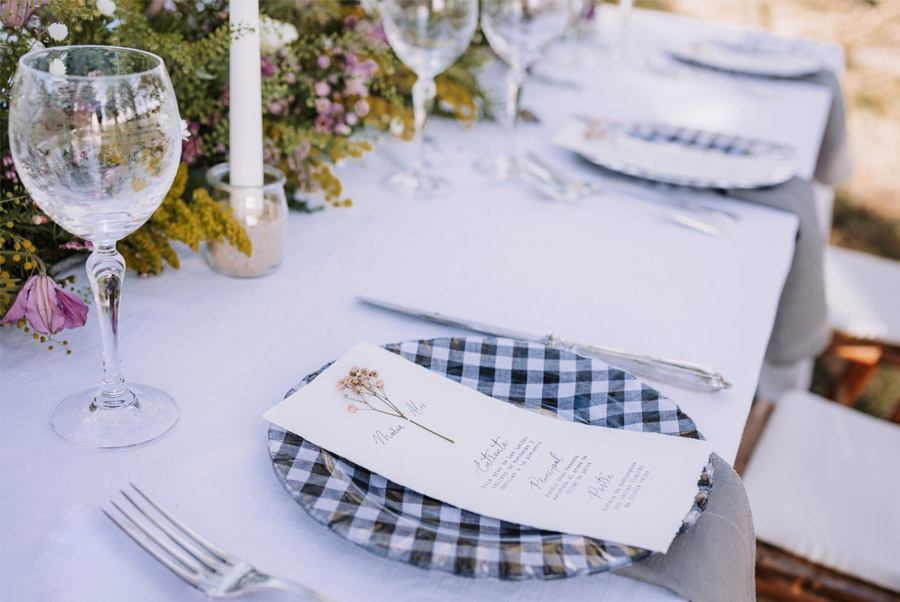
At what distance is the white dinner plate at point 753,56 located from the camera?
1.98 metres

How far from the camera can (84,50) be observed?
65 centimetres

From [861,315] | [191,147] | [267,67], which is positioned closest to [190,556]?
[191,147]

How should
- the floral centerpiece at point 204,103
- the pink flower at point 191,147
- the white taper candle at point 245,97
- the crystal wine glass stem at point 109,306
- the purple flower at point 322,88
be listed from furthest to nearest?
1. the purple flower at point 322,88
2. the pink flower at point 191,147
3. the white taper candle at point 245,97
4. the floral centerpiece at point 204,103
5. the crystal wine glass stem at point 109,306

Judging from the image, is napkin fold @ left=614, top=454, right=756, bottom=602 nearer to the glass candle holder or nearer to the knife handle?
the knife handle

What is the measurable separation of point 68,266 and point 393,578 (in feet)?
1.74

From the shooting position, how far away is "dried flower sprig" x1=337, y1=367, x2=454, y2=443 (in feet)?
2.27

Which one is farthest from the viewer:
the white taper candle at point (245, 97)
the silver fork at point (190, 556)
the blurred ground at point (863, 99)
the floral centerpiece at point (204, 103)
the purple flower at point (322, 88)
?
the blurred ground at point (863, 99)

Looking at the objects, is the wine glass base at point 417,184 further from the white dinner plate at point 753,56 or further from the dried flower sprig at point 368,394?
the white dinner plate at point 753,56

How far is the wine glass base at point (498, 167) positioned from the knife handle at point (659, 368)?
0.49 m

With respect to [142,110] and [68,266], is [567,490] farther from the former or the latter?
[68,266]

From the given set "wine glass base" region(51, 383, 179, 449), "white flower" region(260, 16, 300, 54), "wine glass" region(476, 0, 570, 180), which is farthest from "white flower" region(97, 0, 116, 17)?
"wine glass" region(476, 0, 570, 180)

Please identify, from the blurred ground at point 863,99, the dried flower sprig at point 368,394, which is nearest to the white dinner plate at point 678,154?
the dried flower sprig at point 368,394

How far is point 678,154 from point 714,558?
88cm

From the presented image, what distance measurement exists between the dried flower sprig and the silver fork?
6.2 inches
